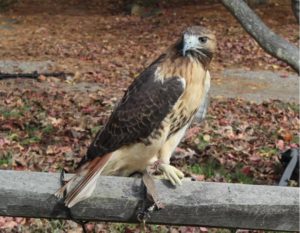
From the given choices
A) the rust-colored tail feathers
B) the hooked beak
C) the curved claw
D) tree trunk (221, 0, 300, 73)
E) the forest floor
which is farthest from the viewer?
the forest floor

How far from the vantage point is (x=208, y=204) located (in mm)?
2076

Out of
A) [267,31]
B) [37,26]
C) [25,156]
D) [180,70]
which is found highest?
[180,70]

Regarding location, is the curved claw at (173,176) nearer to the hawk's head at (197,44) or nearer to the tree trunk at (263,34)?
the hawk's head at (197,44)

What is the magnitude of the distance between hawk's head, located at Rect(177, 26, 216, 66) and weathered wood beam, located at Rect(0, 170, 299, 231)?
2.05 feet

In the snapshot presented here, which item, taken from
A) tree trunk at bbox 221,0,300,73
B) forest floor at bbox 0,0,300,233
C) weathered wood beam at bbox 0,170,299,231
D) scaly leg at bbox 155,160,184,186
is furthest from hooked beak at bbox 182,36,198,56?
tree trunk at bbox 221,0,300,73

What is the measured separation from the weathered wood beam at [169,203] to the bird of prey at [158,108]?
325 millimetres

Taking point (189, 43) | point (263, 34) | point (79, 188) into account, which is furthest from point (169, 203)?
point (263, 34)

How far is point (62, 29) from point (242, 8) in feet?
40.6

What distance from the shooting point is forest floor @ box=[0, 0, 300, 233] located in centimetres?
557

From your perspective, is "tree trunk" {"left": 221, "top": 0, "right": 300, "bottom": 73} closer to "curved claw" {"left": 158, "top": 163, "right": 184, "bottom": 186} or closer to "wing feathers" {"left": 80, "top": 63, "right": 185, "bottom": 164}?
"wing feathers" {"left": 80, "top": 63, "right": 185, "bottom": 164}

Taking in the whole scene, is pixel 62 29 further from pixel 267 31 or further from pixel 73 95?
pixel 267 31

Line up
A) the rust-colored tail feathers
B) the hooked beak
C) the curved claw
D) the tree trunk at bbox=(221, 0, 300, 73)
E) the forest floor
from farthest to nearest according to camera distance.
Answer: the forest floor < the tree trunk at bbox=(221, 0, 300, 73) < the hooked beak < the curved claw < the rust-colored tail feathers

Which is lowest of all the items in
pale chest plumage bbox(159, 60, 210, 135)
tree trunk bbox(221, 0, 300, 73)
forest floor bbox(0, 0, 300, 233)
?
forest floor bbox(0, 0, 300, 233)

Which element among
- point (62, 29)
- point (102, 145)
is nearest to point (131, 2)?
point (62, 29)
